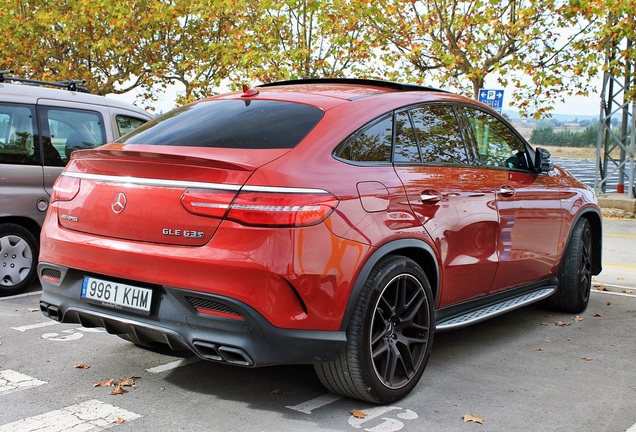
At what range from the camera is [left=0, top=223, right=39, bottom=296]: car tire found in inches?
281

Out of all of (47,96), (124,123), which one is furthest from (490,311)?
(47,96)

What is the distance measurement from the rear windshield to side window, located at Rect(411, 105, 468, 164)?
80 centimetres

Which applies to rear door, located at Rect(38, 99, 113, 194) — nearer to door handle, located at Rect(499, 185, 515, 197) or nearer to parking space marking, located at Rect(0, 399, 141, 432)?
parking space marking, located at Rect(0, 399, 141, 432)

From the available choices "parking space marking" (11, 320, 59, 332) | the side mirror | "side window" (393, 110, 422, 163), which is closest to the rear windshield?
"side window" (393, 110, 422, 163)

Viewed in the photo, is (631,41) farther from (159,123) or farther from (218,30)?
(159,123)

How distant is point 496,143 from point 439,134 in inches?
35.0

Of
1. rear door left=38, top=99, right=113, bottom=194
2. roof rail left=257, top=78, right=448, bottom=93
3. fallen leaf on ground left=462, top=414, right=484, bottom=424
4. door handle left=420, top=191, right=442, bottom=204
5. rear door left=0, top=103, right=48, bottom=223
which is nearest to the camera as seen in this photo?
fallen leaf on ground left=462, top=414, right=484, bottom=424

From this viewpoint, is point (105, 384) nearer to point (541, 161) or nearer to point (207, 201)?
point (207, 201)

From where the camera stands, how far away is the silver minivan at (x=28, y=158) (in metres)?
7.11

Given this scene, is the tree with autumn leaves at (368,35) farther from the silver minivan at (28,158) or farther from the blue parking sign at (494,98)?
the silver minivan at (28,158)

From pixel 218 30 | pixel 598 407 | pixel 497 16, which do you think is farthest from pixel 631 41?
pixel 598 407

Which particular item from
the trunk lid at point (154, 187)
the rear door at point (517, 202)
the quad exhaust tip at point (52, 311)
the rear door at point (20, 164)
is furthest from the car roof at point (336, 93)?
the rear door at point (20, 164)

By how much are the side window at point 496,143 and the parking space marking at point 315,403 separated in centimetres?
200

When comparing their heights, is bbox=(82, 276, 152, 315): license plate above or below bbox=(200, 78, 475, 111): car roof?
below
